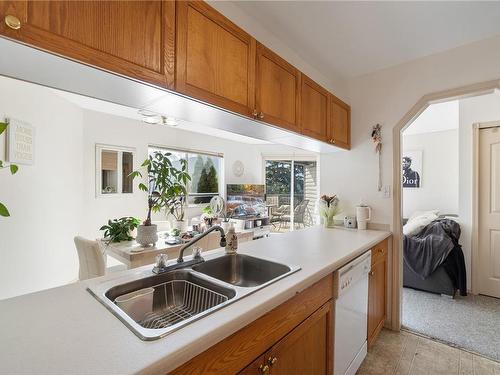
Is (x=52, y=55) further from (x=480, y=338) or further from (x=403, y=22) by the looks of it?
(x=480, y=338)

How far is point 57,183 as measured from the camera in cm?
303

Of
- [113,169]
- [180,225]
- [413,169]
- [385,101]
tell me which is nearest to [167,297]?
[180,225]

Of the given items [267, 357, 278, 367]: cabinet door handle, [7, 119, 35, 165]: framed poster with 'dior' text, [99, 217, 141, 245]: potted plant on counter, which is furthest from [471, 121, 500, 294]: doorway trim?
[7, 119, 35, 165]: framed poster with 'dior' text

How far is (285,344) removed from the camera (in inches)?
40.4

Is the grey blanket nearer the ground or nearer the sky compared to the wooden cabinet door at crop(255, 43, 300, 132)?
nearer the ground

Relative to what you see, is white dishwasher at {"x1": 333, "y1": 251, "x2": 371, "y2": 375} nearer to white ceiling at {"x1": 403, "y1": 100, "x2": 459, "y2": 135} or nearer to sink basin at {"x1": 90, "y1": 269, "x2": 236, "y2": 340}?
sink basin at {"x1": 90, "y1": 269, "x2": 236, "y2": 340}

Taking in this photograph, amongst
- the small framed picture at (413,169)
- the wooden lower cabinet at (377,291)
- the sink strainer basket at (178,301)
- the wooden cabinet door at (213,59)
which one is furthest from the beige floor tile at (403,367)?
the small framed picture at (413,169)

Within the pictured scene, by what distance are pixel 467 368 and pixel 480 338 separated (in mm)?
504

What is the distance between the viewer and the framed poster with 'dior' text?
2363mm

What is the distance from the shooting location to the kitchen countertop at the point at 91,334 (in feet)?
1.92

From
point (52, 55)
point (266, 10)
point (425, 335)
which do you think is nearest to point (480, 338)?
point (425, 335)

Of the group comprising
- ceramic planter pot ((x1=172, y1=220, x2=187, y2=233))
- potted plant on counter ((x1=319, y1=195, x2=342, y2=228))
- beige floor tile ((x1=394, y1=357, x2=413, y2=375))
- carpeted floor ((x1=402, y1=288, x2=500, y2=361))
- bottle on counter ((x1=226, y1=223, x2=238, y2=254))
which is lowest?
beige floor tile ((x1=394, y1=357, x2=413, y2=375))

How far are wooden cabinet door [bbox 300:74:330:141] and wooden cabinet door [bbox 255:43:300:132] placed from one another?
0.08 meters

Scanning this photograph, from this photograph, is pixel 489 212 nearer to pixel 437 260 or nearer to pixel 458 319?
pixel 437 260
